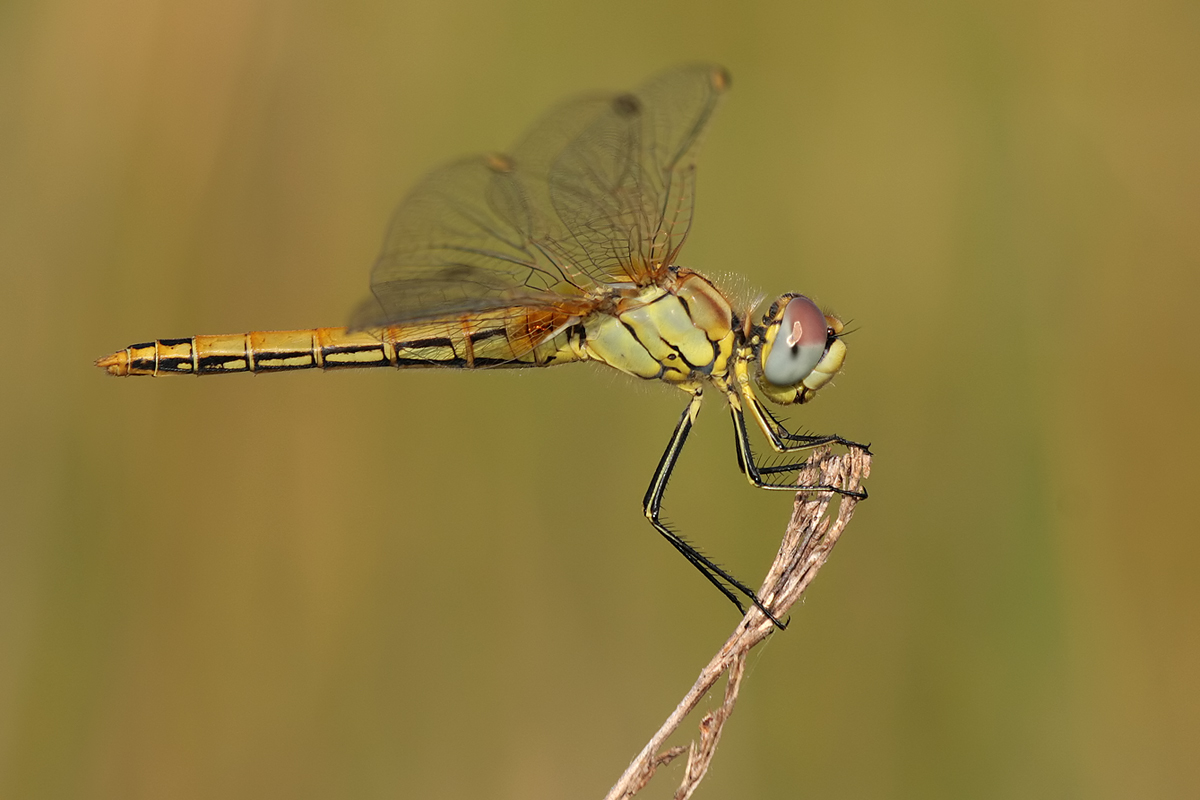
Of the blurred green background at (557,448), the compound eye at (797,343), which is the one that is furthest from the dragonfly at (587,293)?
the blurred green background at (557,448)

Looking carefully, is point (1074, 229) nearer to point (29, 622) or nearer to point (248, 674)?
point (248, 674)

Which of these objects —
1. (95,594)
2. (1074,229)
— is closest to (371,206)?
(95,594)

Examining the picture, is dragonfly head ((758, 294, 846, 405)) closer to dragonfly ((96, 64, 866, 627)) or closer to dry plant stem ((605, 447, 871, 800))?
dragonfly ((96, 64, 866, 627))

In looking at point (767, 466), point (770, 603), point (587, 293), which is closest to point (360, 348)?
point (587, 293)

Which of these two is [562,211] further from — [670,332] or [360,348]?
[360,348]

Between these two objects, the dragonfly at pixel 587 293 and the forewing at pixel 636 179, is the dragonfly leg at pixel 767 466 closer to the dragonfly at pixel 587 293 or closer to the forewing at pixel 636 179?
the dragonfly at pixel 587 293

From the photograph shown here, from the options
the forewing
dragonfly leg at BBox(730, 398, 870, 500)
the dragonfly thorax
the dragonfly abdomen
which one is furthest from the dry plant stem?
the dragonfly abdomen

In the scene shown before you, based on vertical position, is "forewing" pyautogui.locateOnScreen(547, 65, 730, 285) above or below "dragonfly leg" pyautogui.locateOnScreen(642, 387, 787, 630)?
above
